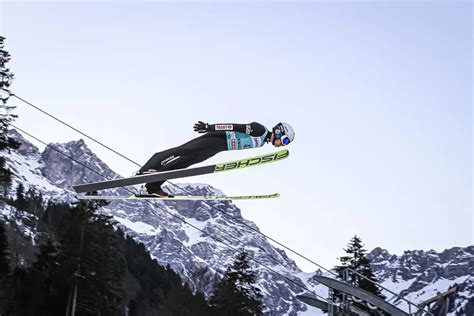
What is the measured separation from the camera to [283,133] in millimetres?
14906

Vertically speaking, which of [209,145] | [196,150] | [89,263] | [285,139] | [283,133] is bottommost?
[196,150]

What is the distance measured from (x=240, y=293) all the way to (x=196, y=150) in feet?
103

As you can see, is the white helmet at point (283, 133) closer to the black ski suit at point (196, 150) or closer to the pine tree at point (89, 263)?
the black ski suit at point (196, 150)

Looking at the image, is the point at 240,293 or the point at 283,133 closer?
the point at 283,133

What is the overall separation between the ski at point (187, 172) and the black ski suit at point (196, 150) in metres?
0.29

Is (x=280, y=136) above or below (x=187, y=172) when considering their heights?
above

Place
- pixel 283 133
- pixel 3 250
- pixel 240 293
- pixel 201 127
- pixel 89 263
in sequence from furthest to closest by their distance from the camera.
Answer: pixel 240 293 → pixel 3 250 → pixel 89 263 → pixel 283 133 → pixel 201 127

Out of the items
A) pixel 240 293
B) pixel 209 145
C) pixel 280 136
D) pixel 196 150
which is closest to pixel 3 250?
pixel 240 293

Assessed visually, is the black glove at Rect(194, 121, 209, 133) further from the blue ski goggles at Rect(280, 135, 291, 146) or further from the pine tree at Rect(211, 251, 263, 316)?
the pine tree at Rect(211, 251, 263, 316)

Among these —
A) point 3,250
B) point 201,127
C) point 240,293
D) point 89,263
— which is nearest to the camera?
point 201,127

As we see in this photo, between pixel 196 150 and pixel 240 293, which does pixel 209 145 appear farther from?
pixel 240 293

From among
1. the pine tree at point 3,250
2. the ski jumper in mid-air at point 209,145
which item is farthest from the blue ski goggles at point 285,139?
the pine tree at point 3,250

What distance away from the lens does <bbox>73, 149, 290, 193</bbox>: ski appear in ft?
47.1

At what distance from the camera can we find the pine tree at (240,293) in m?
44.2
